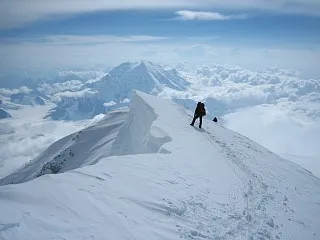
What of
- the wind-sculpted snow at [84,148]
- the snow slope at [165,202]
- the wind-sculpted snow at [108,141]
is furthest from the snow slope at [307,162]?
the snow slope at [165,202]

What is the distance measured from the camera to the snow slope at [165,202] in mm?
9039

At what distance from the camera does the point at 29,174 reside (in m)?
60.9

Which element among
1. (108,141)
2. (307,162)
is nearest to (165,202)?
(108,141)

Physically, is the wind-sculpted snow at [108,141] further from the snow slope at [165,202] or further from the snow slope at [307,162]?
the snow slope at [307,162]

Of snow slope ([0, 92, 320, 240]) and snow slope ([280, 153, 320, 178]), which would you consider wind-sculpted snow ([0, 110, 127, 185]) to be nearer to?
snow slope ([0, 92, 320, 240])

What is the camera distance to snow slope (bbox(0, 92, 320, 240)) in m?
9.04

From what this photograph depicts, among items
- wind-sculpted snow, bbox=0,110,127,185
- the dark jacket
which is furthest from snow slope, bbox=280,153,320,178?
the dark jacket

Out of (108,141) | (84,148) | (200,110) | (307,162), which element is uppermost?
(200,110)

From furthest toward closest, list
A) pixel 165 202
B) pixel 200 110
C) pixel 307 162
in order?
pixel 307 162 < pixel 200 110 < pixel 165 202

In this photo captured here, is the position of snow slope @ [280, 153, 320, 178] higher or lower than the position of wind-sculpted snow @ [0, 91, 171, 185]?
lower

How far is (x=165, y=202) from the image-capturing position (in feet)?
38.0

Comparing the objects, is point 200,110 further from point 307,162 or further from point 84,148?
point 307,162

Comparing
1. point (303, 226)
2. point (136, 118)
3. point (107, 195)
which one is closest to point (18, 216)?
point (107, 195)

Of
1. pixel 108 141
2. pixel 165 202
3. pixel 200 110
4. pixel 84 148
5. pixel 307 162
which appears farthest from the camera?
pixel 307 162
